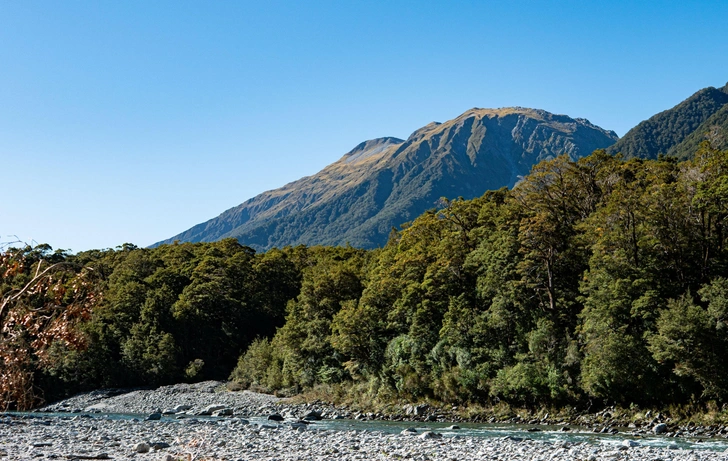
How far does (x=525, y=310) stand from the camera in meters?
52.5

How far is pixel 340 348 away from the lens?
64.4 metres

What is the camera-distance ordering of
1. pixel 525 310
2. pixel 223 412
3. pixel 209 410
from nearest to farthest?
pixel 525 310 → pixel 223 412 → pixel 209 410

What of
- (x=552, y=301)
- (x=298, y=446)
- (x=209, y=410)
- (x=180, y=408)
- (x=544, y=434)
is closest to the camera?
(x=298, y=446)

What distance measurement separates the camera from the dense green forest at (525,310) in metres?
41.8

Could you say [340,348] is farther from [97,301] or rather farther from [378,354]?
[97,301]

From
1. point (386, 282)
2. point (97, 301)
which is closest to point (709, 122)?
point (386, 282)

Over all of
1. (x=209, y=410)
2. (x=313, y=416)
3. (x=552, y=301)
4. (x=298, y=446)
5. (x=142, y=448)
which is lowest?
(x=313, y=416)

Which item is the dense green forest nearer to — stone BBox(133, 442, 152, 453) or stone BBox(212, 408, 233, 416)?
stone BBox(133, 442, 152, 453)

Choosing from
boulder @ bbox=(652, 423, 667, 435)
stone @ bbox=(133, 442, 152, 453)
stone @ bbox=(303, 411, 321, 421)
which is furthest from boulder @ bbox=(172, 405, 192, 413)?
boulder @ bbox=(652, 423, 667, 435)

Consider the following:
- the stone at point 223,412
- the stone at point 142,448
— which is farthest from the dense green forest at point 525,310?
the stone at point 223,412

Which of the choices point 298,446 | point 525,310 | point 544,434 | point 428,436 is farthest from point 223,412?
point 544,434

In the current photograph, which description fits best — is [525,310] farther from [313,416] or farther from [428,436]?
[428,436]

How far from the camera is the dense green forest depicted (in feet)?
137

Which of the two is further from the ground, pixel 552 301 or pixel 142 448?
pixel 552 301
